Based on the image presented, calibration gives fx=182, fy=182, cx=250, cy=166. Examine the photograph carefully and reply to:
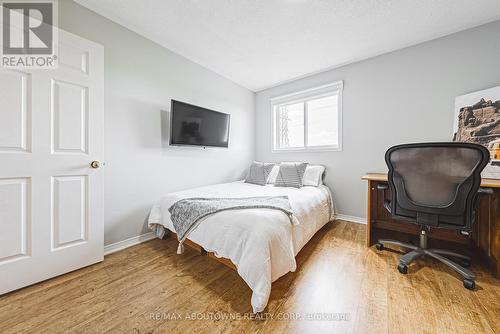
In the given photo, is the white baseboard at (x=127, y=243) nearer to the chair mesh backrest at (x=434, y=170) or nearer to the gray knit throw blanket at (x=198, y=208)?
the gray knit throw blanket at (x=198, y=208)

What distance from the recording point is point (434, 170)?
4.88 feet

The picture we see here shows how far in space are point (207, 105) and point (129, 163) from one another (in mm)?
1450

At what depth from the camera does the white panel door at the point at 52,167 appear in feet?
4.33

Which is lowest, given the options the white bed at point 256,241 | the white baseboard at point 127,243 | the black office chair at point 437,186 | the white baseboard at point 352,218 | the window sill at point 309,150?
the white baseboard at point 127,243

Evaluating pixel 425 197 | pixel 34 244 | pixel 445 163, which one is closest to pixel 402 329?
pixel 425 197

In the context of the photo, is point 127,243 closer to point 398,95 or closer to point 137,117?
point 137,117

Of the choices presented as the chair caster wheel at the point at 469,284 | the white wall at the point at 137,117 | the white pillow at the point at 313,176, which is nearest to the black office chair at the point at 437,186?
the chair caster wheel at the point at 469,284

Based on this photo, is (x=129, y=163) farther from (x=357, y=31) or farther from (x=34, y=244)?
(x=357, y=31)

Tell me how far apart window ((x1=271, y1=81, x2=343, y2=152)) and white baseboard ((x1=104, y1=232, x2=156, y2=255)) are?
2.57 m

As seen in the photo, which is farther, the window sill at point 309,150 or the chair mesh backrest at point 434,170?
the window sill at point 309,150

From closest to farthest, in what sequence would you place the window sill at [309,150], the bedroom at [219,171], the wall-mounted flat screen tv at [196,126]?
the bedroom at [219,171] < the wall-mounted flat screen tv at [196,126] < the window sill at [309,150]

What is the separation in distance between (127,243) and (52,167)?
3.50 ft

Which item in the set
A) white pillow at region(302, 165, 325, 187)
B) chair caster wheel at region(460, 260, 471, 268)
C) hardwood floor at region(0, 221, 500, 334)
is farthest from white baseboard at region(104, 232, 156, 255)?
chair caster wheel at region(460, 260, 471, 268)

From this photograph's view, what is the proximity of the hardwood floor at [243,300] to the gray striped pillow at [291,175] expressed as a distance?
1.13m
